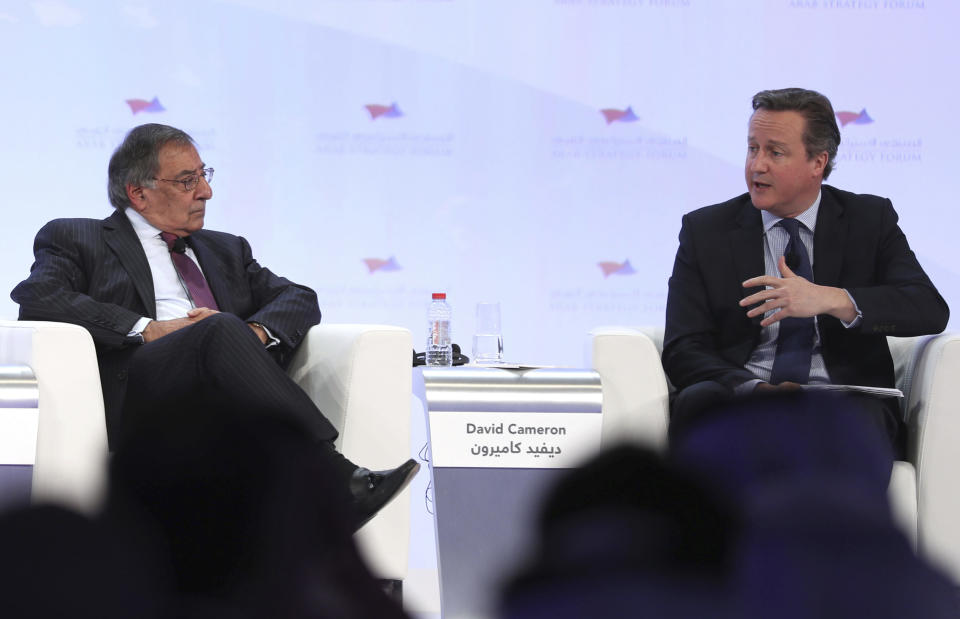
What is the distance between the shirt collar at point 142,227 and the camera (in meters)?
3.09

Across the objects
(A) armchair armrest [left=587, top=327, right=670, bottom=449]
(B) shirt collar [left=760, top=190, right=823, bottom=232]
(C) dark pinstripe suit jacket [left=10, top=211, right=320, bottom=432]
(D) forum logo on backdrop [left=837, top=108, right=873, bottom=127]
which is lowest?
(A) armchair armrest [left=587, top=327, right=670, bottom=449]

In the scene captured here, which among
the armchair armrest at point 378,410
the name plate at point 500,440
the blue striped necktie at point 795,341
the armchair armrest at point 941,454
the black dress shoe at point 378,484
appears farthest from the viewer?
the blue striped necktie at point 795,341

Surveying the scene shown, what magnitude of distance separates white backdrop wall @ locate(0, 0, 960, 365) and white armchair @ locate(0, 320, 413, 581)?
52.3 inches

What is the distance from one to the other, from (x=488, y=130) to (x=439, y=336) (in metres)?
A: 1.47

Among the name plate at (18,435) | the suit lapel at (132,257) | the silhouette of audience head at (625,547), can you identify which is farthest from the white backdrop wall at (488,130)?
the silhouette of audience head at (625,547)

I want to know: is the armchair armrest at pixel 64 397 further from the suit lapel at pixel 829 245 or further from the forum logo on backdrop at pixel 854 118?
the forum logo on backdrop at pixel 854 118

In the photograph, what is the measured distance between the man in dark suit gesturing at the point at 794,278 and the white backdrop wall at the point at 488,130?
1199 millimetres

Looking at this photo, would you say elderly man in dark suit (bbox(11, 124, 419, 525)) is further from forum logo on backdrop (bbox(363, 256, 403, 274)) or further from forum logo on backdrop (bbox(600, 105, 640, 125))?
forum logo on backdrop (bbox(600, 105, 640, 125))

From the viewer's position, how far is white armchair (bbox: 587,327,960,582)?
254 cm

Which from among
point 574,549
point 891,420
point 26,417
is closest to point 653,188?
point 891,420

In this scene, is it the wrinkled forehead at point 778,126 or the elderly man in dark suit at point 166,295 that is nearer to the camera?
the elderly man in dark suit at point 166,295

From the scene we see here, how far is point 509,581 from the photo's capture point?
2.02 ft

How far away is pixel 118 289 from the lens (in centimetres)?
292

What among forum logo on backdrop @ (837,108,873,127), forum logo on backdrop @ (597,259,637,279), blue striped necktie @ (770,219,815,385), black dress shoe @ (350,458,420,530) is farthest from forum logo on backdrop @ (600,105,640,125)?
black dress shoe @ (350,458,420,530)
